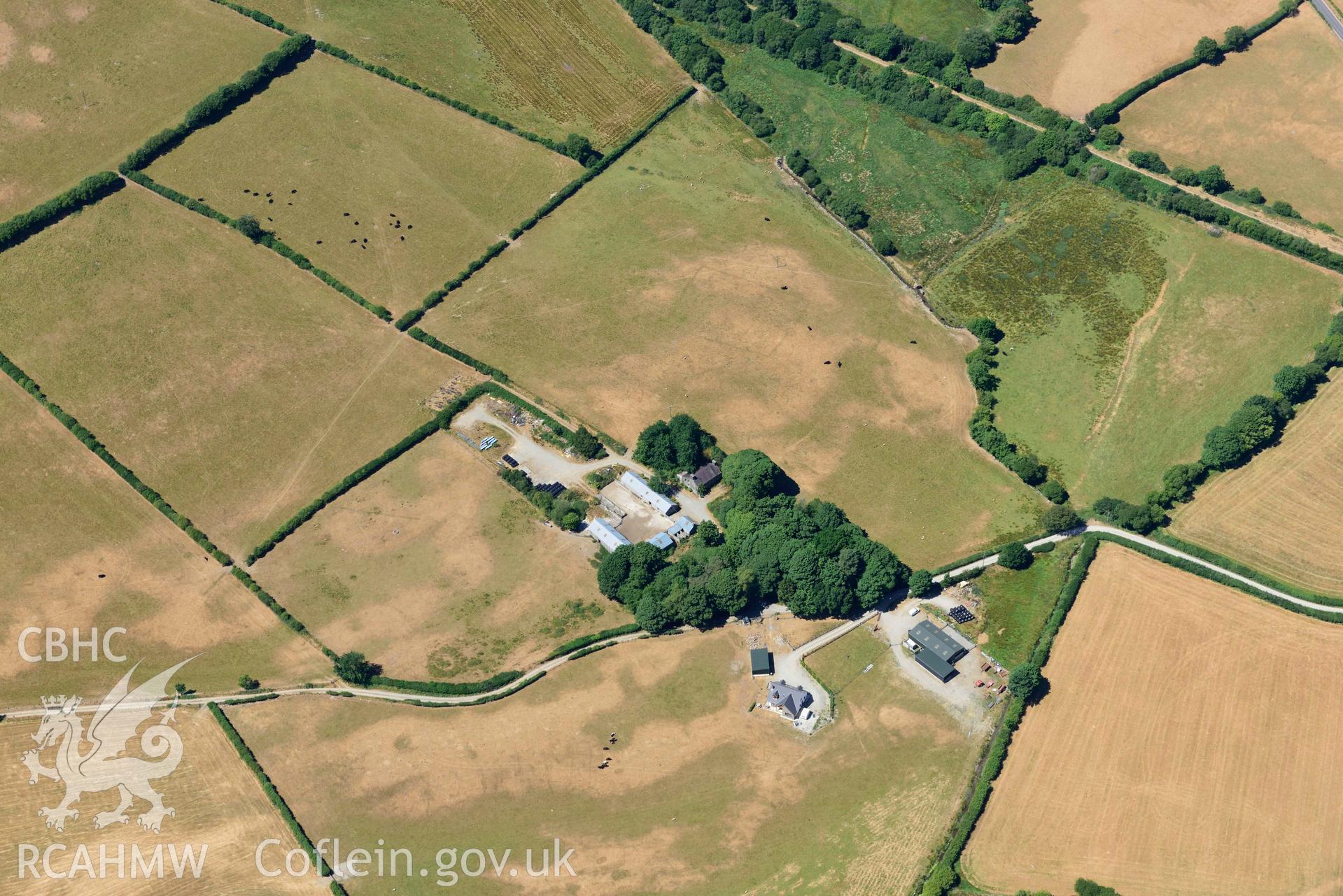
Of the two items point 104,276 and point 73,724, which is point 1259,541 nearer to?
point 73,724

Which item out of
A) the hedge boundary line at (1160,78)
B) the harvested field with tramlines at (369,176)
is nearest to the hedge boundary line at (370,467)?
the harvested field with tramlines at (369,176)

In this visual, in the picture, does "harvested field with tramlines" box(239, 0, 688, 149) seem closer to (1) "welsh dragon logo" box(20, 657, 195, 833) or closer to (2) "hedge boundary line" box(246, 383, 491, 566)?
(2) "hedge boundary line" box(246, 383, 491, 566)

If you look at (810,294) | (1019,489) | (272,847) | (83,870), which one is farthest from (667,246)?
(83,870)

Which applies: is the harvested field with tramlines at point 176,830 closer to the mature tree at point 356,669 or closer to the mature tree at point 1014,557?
the mature tree at point 356,669

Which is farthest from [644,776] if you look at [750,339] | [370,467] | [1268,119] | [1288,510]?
[1268,119]

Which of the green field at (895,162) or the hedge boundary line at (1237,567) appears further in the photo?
the green field at (895,162)

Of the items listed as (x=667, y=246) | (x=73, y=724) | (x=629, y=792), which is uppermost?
(x=667, y=246)
